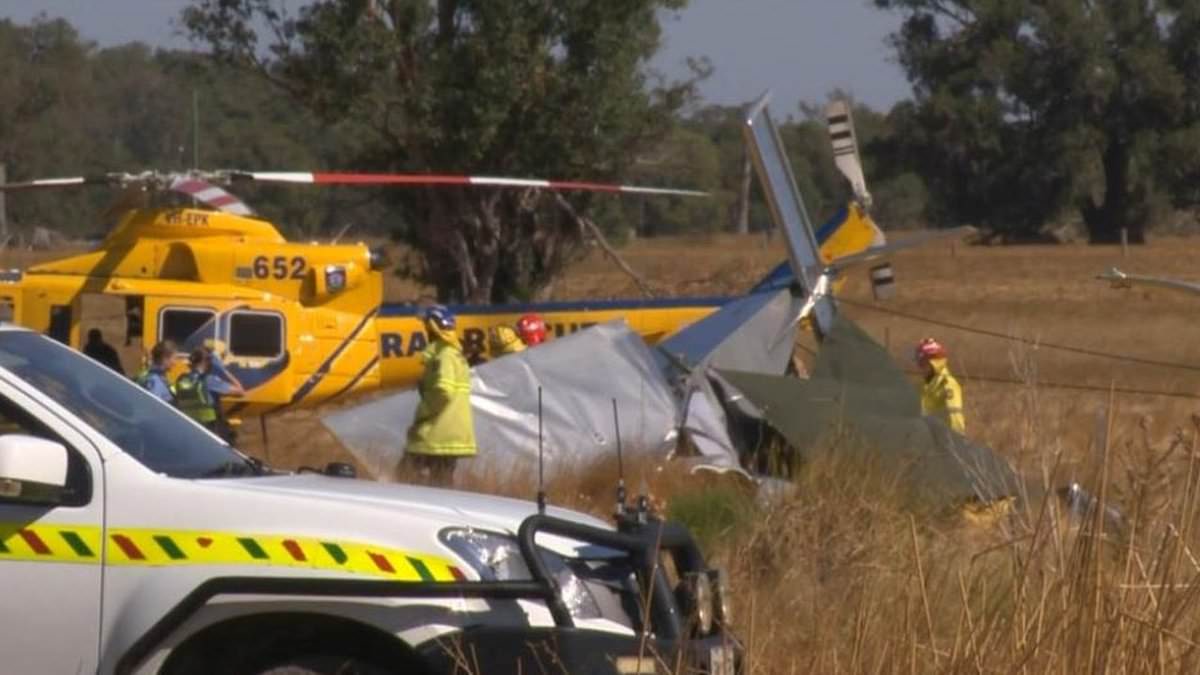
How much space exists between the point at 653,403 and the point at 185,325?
4788 millimetres

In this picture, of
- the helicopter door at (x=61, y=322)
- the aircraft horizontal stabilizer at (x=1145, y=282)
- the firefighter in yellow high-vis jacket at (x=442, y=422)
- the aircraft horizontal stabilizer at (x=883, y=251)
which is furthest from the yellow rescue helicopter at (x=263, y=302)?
the aircraft horizontal stabilizer at (x=1145, y=282)

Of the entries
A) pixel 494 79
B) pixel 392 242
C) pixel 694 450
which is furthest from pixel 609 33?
pixel 694 450

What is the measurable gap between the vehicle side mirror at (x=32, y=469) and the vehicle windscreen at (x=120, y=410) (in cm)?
33

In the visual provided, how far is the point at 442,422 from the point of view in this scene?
45.8 feet

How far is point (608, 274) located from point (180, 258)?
88.7ft

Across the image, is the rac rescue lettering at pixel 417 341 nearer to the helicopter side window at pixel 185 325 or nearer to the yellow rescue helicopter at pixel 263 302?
the yellow rescue helicopter at pixel 263 302

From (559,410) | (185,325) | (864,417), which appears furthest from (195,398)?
(864,417)

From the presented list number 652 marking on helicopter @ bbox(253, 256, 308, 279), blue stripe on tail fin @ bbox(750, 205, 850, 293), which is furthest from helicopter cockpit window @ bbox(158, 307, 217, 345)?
blue stripe on tail fin @ bbox(750, 205, 850, 293)

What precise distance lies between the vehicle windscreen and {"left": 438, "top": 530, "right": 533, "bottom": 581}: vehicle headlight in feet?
2.91

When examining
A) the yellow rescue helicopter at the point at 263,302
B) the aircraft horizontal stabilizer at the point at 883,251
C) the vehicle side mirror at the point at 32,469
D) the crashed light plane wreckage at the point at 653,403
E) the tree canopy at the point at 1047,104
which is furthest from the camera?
the tree canopy at the point at 1047,104

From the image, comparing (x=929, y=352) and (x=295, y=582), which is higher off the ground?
(x=295, y=582)

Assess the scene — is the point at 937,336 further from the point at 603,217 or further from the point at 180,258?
the point at 180,258

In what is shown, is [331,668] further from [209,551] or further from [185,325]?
[185,325]

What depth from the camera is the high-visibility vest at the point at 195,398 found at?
1600 centimetres
